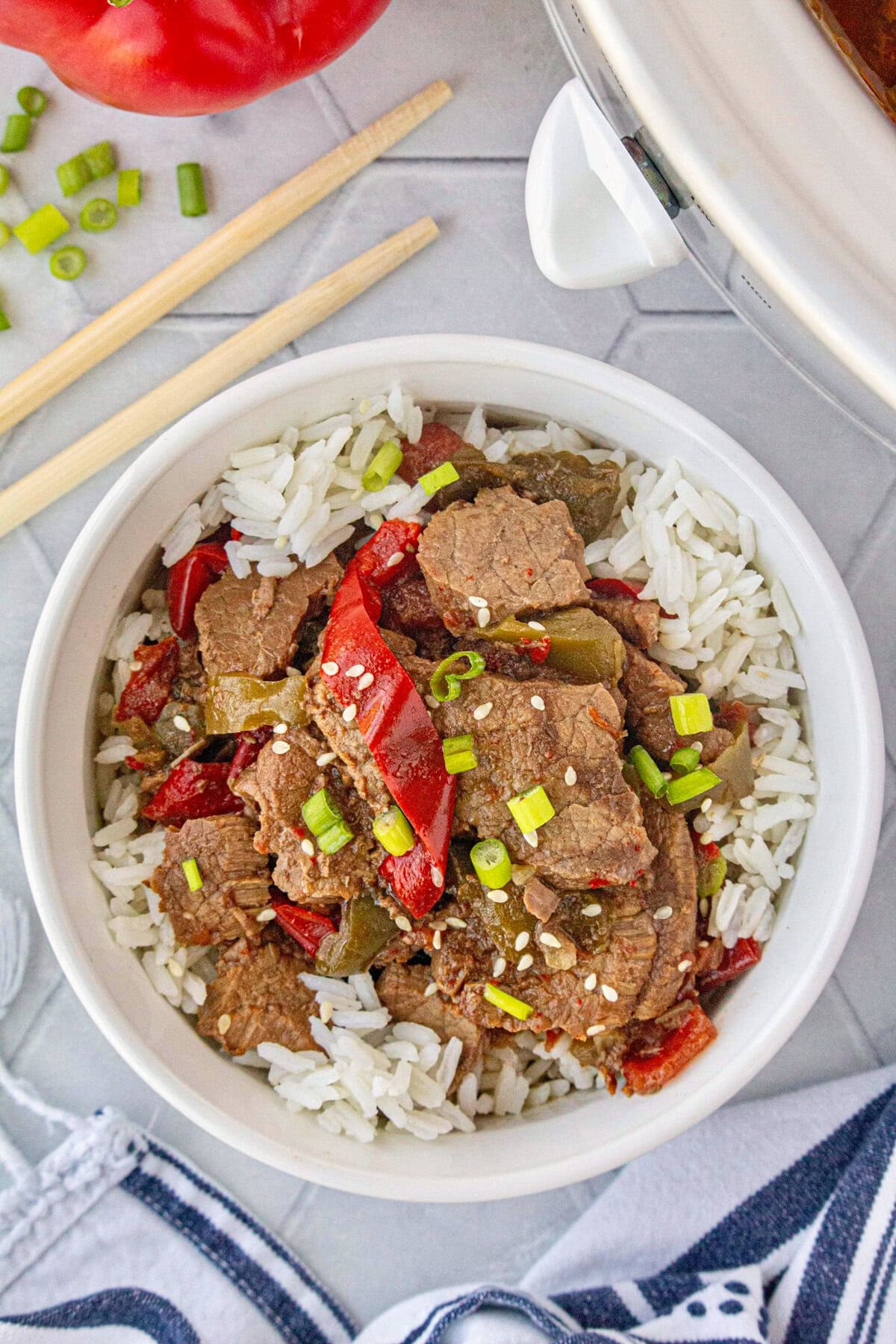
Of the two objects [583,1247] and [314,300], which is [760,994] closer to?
[583,1247]

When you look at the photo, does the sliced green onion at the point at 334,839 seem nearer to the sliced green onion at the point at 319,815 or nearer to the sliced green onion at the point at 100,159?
the sliced green onion at the point at 319,815

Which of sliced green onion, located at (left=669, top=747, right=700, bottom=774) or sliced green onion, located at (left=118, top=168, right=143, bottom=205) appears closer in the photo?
sliced green onion, located at (left=669, top=747, right=700, bottom=774)

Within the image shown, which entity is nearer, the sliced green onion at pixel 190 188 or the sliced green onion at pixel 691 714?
the sliced green onion at pixel 691 714

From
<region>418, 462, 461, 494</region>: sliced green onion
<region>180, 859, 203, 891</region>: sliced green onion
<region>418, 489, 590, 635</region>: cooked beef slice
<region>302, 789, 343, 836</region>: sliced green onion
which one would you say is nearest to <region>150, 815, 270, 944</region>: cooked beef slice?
<region>180, 859, 203, 891</region>: sliced green onion

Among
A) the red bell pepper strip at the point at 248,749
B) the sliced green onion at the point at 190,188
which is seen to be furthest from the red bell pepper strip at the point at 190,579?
the sliced green onion at the point at 190,188

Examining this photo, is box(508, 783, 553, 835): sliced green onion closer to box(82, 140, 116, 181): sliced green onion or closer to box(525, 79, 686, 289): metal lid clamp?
box(525, 79, 686, 289): metal lid clamp

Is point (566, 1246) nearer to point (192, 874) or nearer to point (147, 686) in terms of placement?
point (192, 874)
